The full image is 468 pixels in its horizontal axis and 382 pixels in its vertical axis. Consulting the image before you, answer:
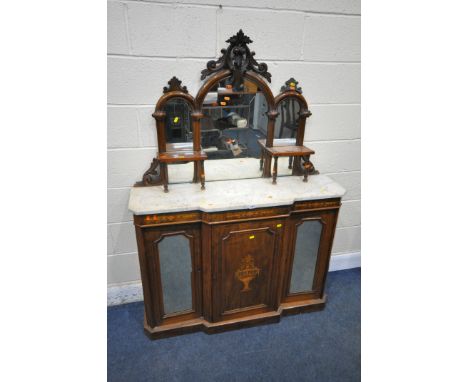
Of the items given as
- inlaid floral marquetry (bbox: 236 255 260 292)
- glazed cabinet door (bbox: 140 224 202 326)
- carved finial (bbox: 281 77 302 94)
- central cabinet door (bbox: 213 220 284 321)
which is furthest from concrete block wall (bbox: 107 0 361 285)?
inlaid floral marquetry (bbox: 236 255 260 292)

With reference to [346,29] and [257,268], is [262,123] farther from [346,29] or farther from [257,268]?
[257,268]

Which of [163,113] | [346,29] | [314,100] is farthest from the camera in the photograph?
[314,100]

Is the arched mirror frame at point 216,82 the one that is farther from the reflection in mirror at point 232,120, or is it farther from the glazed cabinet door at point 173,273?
the glazed cabinet door at point 173,273

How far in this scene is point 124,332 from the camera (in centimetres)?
189

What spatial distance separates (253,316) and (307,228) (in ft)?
2.25

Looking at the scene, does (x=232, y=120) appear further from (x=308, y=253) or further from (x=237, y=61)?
(x=308, y=253)

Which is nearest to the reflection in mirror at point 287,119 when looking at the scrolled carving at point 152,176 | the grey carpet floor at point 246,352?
the scrolled carving at point 152,176

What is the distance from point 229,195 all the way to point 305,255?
0.69 meters

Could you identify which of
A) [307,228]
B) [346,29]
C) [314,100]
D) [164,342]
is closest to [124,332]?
[164,342]

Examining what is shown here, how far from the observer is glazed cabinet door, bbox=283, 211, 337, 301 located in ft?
5.84

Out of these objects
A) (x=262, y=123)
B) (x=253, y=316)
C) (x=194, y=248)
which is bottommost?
(x=253, y=316)

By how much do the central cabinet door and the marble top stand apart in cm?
13

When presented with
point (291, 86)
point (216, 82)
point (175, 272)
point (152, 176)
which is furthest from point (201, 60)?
point (175, 272)

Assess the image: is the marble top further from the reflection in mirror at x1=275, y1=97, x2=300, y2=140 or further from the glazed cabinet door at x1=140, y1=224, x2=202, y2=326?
the reflection in mirror at x1=275, y1=97, x2=300, y2=140
